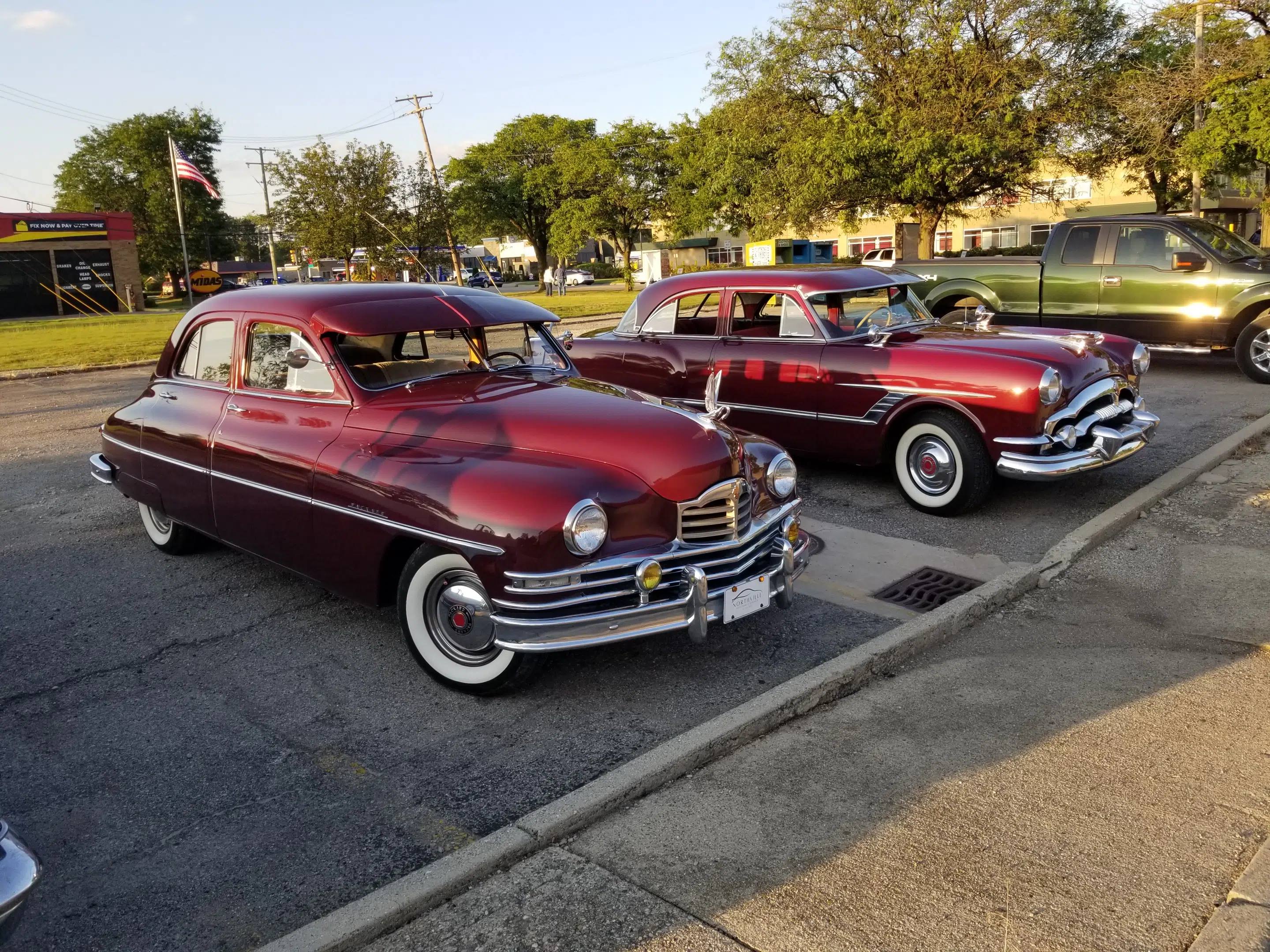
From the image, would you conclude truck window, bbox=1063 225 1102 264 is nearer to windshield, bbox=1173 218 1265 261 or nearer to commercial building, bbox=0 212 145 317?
windshield, bbox=1173 218 1265 261

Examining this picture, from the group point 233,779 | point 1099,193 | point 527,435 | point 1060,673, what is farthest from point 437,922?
point 1099,193

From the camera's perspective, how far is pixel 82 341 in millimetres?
24047

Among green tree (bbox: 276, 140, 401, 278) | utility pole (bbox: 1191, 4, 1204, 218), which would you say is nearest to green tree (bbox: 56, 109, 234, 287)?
green tree (bbox: 276, 140, 401, 278)

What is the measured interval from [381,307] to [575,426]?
4.77ft

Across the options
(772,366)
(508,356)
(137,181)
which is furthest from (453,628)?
(137,181)

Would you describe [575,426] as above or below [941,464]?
above

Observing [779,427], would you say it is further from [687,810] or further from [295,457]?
[687,810]

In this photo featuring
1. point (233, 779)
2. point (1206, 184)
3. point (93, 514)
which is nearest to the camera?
point (233, 779)

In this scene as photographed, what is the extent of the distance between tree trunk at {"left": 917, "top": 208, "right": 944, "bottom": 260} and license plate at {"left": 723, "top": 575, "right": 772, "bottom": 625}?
26.3 meters

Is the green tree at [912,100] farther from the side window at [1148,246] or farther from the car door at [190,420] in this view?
the car door at [190,420]

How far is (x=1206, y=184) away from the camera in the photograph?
32281 millimetres

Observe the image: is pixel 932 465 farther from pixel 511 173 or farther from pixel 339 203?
pixel 511 173

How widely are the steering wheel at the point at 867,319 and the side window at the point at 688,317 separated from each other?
1.19 meters

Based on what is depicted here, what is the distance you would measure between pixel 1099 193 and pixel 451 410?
202ft
